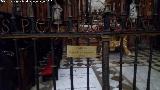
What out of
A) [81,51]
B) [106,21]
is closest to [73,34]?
[81,51]

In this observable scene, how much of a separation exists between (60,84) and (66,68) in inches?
56.8

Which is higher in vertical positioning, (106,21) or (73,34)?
(106,21)

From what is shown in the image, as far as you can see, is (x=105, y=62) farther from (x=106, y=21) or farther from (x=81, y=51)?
(x=106, y=21)

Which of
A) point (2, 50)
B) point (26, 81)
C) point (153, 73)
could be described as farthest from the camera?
point (153, 73)

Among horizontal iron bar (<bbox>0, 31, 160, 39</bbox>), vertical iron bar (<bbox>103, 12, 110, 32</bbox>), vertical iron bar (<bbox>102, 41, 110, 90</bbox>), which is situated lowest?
vertical iron bar (<bbox>102, 41, 110, 90</bbox>)

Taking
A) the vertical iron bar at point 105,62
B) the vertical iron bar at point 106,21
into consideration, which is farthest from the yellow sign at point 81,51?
the vertical iron bar at point 106,21

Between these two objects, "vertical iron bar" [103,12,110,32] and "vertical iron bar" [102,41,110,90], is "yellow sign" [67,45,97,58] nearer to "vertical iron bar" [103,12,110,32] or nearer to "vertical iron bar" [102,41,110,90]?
"vertical iron bar" [102,41,110,90]

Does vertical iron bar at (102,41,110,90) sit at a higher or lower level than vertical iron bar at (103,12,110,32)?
lower

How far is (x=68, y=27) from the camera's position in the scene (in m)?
2.28

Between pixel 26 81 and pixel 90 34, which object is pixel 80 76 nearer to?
pixel 26 81

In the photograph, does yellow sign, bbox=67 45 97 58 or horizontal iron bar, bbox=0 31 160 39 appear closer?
horizontal iron bar, bbox=0 31 160 39

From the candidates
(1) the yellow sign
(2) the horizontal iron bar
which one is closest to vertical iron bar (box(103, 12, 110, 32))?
(2) the horizontal iron bar

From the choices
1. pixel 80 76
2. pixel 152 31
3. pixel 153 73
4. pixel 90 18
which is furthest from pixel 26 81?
pixel 153 73

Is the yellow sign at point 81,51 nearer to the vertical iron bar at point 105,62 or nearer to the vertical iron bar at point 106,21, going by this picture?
the vertical iron bar at point 105,62
